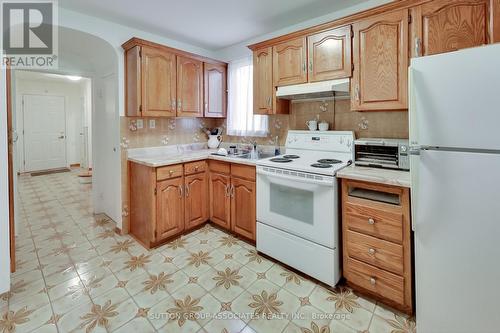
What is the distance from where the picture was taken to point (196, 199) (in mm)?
2979

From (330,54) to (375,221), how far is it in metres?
1.48

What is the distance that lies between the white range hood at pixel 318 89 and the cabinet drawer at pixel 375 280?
55.9 inches

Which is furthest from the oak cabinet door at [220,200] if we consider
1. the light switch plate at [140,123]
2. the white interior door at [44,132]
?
the white interior door at [44,132]

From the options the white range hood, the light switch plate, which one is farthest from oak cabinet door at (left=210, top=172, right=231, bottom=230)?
the white range hood

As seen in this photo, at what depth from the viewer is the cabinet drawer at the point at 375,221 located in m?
1.66

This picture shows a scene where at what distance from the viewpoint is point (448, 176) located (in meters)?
1.28

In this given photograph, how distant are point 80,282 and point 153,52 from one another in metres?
2.30

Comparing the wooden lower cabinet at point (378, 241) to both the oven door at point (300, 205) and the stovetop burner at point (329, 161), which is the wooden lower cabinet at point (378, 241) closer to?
the oven door at point (300, 205)

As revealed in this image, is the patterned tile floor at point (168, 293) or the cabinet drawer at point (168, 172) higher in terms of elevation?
the cabinet drawer at point (168, 172)

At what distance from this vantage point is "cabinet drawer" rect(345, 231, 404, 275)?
1.67 m

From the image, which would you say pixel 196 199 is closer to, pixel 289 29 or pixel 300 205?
pixel 300 205

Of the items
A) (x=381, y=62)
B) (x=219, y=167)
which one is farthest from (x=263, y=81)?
(x=381, y=62)

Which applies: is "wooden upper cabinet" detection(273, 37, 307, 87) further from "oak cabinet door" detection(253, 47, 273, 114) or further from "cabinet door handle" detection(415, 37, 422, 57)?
"cabinet door handle" detection(415, 37, 422, 57)

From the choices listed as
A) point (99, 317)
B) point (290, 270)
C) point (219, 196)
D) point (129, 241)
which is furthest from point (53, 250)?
point (290, 270)
